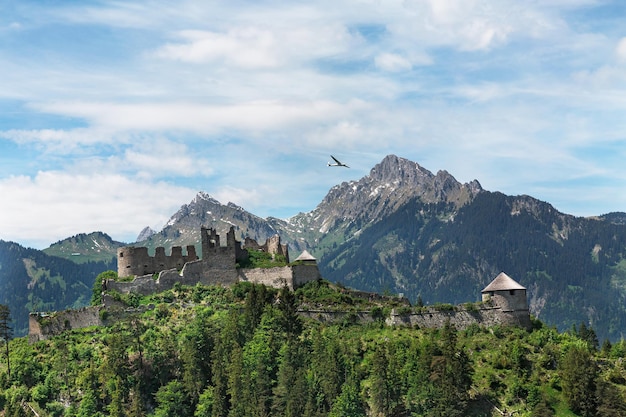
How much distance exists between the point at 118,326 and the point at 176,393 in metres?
16.3

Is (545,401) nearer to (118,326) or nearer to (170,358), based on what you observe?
(170,358)

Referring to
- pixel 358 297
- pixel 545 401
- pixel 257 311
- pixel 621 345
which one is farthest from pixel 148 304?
pixel 621 345

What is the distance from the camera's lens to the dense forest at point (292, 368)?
10019 cm

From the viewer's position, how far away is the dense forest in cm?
10019

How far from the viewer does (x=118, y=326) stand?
388 feet

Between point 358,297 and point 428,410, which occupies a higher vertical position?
point 358,297

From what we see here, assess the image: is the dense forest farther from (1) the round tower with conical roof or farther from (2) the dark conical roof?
(2) the dark conical roof

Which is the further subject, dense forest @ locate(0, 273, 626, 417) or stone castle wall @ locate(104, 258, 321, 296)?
stone castle wall @ locate(104, 258, 321, 296)

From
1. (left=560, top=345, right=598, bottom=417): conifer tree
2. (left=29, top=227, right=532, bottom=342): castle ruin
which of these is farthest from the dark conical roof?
(left=560, top=345, right=598, bottom=417): conifer tree

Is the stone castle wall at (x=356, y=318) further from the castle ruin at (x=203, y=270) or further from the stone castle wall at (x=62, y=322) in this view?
the castle ruin at (x=203, y=270)

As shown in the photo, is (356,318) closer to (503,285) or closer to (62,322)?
(503,285)

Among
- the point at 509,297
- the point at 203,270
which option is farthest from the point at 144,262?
the point at 509,297

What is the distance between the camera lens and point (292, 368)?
104 metres

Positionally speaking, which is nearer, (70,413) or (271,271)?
(70,413)
